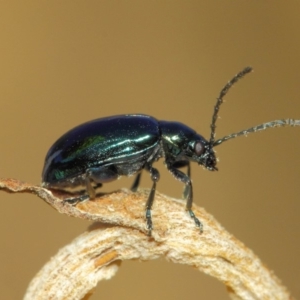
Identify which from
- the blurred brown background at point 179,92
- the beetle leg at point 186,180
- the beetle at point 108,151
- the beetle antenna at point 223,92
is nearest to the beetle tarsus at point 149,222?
the beetle leg at point 186,180

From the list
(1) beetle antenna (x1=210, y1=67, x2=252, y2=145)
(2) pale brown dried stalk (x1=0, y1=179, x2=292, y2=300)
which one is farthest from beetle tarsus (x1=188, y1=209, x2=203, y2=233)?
(1) beetle antenna (x1=210, y1=67, x2=252, y2=145)

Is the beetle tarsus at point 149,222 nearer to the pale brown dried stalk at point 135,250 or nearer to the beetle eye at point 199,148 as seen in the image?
the pale brown dried stalk at point 135,250

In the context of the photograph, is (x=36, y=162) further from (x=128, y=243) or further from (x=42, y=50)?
(x=128, y=243)

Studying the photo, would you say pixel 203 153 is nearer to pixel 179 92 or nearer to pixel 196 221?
pixel 196 221

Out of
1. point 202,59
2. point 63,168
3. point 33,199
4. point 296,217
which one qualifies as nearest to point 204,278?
point 296,217

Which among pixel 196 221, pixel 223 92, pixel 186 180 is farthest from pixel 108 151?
pixel 196 221

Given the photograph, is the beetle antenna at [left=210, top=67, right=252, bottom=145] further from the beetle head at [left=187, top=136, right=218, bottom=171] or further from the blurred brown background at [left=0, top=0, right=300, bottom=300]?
the blurred brown background at [left=0, top=0, right=300, bottom=300]
